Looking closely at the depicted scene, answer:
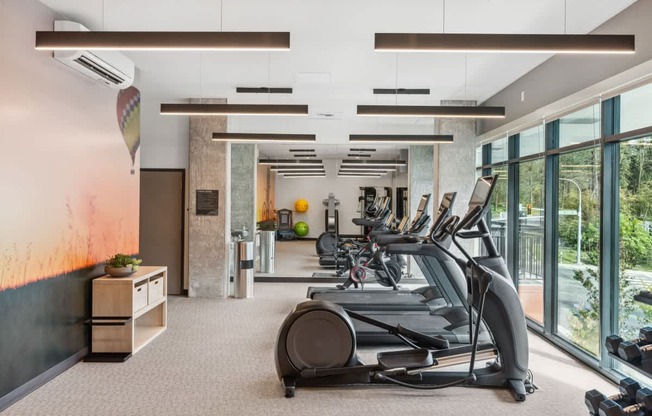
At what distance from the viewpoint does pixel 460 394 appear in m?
4.02

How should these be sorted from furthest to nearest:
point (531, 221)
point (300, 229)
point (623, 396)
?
point (300, 229)
point (531, 221)
point (623, 396)

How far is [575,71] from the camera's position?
5137 millimetres

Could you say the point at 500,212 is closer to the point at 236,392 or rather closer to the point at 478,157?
the point at 478,157

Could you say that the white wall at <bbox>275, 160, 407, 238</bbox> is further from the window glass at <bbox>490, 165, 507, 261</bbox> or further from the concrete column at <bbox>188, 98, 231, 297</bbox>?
the window glass at <bbox>490, 165, 507, 261</bbox>

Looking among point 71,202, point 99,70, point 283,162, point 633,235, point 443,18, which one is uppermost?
point 443,18

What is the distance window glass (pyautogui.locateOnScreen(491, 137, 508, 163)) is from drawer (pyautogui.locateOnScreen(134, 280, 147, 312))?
18.3 ft

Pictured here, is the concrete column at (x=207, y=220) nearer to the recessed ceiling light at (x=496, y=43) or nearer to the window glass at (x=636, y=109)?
the recessed ceiling light at (x=496, y=43)

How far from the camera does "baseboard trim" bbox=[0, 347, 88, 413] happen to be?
377cm

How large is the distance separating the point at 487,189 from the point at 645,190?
5.41ft

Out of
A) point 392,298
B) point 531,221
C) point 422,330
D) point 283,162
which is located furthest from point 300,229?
point 422,330

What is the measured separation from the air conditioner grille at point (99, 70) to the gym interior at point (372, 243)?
2cm

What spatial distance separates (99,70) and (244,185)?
5.80m

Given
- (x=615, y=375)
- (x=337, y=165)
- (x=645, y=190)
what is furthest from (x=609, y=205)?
(x=337, y=165)

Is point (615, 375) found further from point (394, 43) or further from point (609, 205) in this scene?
point (394, 43)
